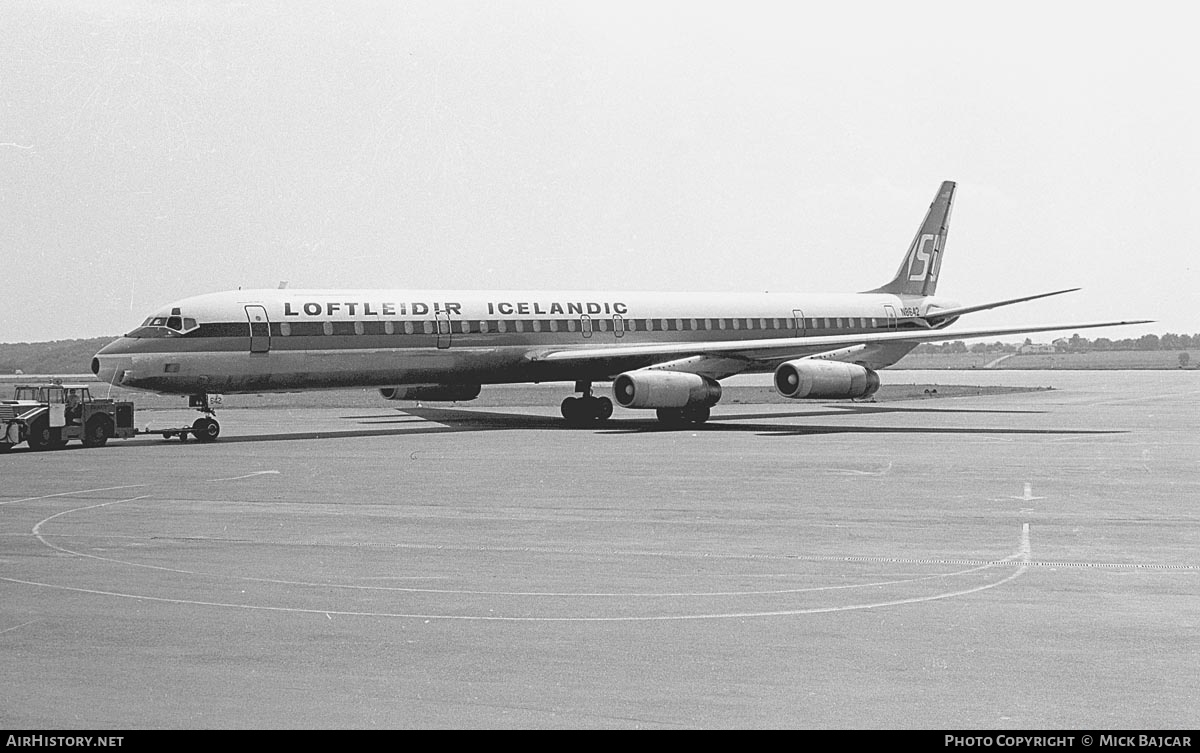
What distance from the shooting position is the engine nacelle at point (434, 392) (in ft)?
131

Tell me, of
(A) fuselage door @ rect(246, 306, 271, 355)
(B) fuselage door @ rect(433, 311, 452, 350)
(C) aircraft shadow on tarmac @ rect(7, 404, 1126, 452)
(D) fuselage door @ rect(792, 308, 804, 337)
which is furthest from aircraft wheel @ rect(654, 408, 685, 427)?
(A) fuselage door @ rect(246, 306, 271, 355)

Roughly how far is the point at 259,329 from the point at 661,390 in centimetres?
1110

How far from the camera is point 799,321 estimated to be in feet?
153

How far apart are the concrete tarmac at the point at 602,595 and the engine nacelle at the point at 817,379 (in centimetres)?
1222

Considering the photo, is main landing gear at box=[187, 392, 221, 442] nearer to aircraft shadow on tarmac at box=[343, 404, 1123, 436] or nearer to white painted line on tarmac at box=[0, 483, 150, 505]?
aircraft shadow on tarmac at box=[343, 404, 1123, 436]

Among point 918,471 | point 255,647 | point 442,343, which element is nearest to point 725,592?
point 255,647

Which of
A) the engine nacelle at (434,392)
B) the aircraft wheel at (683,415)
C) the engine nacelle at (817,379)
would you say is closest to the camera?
the aircraft wheel at (683,415)

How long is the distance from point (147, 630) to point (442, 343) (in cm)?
2728

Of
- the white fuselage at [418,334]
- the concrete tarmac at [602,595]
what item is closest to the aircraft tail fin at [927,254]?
the white fuselage at [418,334]

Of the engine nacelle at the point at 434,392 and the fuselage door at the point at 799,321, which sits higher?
the fuselage door at the point at 799,321

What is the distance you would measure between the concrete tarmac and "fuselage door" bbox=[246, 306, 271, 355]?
8.40 metres

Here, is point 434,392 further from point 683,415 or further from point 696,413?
point 696,413

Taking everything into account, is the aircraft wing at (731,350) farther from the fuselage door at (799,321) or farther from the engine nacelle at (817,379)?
the fuselage door at (799,321)

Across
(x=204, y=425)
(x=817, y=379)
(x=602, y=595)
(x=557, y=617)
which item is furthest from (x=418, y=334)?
(x=557, y=617)
